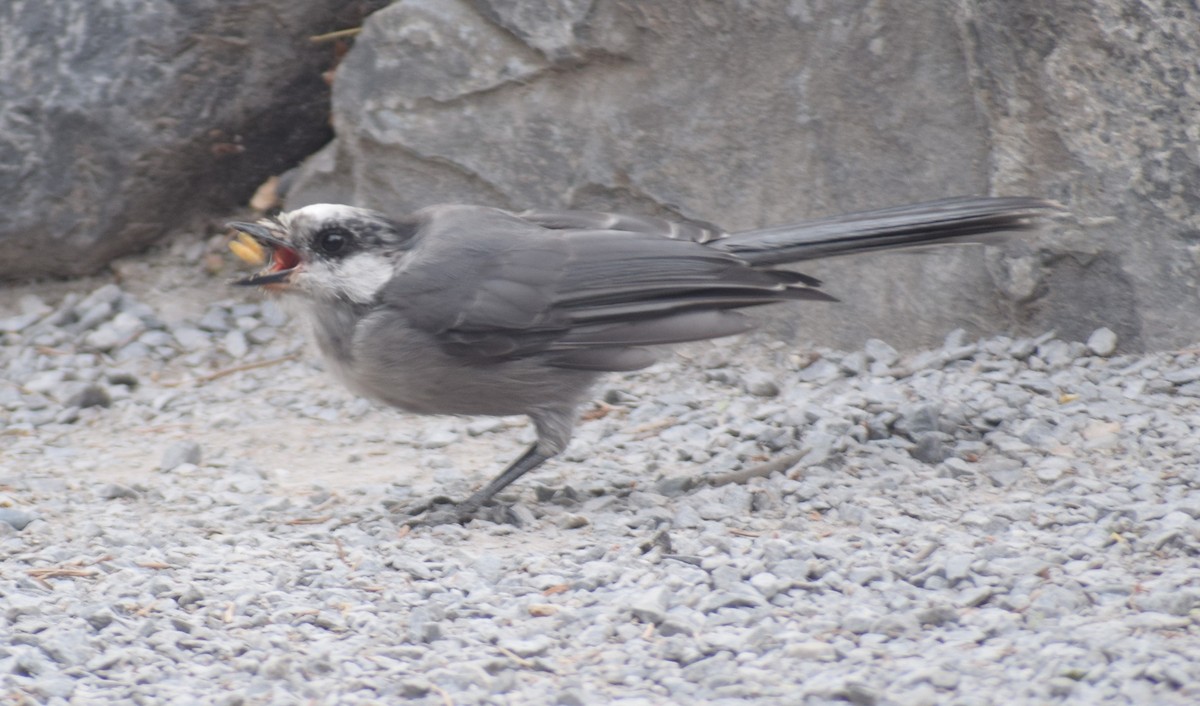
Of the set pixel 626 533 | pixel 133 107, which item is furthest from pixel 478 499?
pixel 133 107

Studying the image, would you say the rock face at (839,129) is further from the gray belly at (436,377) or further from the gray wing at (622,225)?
the gray belly at (436,377)

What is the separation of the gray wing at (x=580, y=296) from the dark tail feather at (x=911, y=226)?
0.12m

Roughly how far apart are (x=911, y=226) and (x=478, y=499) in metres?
1.61

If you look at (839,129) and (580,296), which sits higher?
(839,129)

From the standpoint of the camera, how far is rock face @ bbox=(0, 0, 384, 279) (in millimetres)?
6070

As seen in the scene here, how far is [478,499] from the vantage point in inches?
178

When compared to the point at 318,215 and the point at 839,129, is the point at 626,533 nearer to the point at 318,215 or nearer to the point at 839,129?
the point at 318,215

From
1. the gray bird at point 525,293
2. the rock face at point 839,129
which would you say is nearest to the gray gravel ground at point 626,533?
the rock face at point 839,129

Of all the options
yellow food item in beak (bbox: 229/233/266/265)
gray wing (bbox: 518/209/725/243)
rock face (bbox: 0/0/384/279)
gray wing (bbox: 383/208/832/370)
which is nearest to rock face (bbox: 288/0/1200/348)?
rock face (bbox: 0/0/384/279)

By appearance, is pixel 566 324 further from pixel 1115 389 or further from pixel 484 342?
pixel 1115 389

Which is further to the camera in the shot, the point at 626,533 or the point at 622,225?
the point at 622,225

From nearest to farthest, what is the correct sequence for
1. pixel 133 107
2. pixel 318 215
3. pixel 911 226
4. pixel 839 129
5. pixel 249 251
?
pixel 911 226, pixel 318 215, pixel 249 251, pixel 839 129, pixel 133 107

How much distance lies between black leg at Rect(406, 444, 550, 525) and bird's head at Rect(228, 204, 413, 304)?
0.71 meters

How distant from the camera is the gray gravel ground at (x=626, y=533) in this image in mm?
2979
